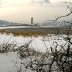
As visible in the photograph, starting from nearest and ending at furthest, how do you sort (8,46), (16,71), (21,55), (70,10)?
(70,10)
(16,71)
(21,55)
(8,46)

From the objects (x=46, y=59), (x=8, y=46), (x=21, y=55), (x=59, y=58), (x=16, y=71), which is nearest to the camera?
(x=59, y=58)

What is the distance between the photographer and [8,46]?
34.9 feet

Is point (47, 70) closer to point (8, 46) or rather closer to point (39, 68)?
point (39, 68)

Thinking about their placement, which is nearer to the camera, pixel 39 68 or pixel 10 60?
pixel 39 68

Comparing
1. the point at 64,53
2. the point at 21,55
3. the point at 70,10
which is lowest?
the point at 21,55

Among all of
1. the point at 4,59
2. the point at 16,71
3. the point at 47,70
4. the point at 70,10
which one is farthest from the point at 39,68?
the point at 4,59

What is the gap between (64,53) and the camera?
5.91 m

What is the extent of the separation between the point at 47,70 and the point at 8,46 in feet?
15.1

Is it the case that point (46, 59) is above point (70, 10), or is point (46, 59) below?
below

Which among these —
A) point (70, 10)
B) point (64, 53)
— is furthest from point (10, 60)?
point (70, 10)

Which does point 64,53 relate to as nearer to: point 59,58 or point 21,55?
point 59,58

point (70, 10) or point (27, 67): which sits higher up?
point (70, 10)

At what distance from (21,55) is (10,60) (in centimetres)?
145

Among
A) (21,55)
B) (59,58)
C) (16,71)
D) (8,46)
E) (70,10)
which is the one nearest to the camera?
(70,10)
